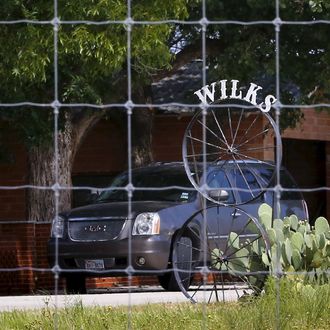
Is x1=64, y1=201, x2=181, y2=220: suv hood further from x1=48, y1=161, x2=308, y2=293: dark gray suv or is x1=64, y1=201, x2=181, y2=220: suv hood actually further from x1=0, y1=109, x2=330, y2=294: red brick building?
x1=0, y1=109, x2=330, y2=294: red brick building

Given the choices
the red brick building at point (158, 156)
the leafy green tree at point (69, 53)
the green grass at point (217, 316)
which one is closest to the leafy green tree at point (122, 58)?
the leafy green tree at point (69, 53)

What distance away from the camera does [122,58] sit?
49.5ft

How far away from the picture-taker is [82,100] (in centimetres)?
1717

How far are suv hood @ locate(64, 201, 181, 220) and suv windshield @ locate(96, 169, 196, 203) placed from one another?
189 millimetres

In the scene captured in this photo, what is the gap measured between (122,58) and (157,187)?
1430 millimetres

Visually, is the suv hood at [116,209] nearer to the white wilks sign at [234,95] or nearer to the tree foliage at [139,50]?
the tree foliage at [139,50]

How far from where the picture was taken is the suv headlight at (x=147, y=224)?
14.8 meters

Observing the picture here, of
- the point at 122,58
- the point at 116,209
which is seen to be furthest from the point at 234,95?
the point at 122,58

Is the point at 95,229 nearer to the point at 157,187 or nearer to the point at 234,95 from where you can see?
the point at 157,187

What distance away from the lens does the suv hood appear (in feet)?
48.8

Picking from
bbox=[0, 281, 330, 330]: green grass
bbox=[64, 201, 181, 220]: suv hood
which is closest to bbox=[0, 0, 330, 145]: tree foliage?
bbox=[64, 201, 181, 220]: suv hood

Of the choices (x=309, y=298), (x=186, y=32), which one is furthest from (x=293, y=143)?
(x=309, y=298)

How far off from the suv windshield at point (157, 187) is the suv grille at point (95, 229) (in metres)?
0.42

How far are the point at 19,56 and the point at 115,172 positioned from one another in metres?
9.59
